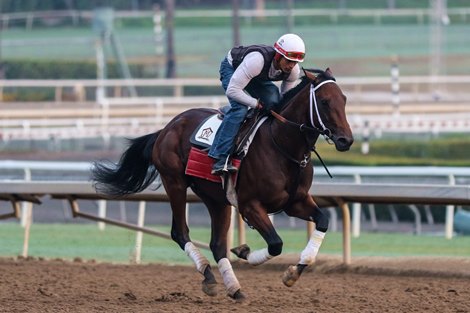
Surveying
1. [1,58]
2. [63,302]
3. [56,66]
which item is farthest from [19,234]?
[1,58]

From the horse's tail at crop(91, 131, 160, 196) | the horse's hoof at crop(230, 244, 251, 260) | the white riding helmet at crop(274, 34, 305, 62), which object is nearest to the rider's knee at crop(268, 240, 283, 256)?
the horse's hoof at crop(230, 244, 251, 260)

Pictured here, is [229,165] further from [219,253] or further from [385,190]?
[385,190]

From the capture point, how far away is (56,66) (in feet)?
104

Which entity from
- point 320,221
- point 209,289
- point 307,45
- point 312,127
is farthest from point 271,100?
point 307,45

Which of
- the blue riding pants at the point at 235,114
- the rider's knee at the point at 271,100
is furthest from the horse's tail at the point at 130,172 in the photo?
the rider's knee at the point at 271,100

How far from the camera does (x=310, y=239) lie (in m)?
7.41

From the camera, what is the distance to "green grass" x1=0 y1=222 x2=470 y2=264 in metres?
11.5

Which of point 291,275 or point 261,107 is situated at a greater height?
point 261,107

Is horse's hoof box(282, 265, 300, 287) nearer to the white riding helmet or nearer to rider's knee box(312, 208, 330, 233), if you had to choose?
rider's knee box(312, 208, 330, 233)

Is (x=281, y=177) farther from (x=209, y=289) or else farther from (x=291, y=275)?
(x=209, y=289)

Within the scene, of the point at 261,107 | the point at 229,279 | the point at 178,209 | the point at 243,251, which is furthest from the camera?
the point at 178,209

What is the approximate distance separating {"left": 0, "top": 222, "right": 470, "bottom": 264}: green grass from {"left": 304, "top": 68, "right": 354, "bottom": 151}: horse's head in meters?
3.92

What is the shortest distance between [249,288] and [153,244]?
4606mm

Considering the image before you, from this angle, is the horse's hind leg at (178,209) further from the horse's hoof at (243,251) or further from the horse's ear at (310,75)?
the horse's ear at (310,75)
